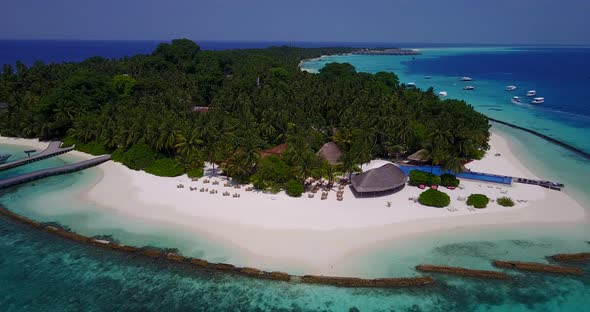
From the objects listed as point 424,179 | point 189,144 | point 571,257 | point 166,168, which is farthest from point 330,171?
point 571,257

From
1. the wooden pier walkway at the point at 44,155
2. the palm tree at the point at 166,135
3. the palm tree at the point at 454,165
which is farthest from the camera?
the wooden pier walkway at the point at 44,155

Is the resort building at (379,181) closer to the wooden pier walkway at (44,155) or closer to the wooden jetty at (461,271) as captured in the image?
the wooden jetty at (461,271)

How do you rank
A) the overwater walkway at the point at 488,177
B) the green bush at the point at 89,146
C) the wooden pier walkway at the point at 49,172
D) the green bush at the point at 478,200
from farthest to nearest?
the green bush at the point at 89,146 < the wooden pier walkway at the point at 49,172 < the overwater walkway at the point at 488,177 < the green bush at the point at 478,200

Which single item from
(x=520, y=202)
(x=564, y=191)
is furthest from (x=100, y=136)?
(x=564, y=191)

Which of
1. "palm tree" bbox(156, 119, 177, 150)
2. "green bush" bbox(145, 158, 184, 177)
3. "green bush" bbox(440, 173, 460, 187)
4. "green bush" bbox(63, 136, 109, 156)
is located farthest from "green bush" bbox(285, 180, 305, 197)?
"green bush" bbox(63, 136, 109, 156)

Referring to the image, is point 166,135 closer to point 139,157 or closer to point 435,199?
point 139,157

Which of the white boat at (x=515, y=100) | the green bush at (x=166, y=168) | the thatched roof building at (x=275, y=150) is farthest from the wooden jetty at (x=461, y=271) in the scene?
the white boat at (x=515, y=100)

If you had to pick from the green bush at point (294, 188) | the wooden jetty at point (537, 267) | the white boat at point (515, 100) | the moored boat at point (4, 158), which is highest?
the white boat at point (515, 100)
